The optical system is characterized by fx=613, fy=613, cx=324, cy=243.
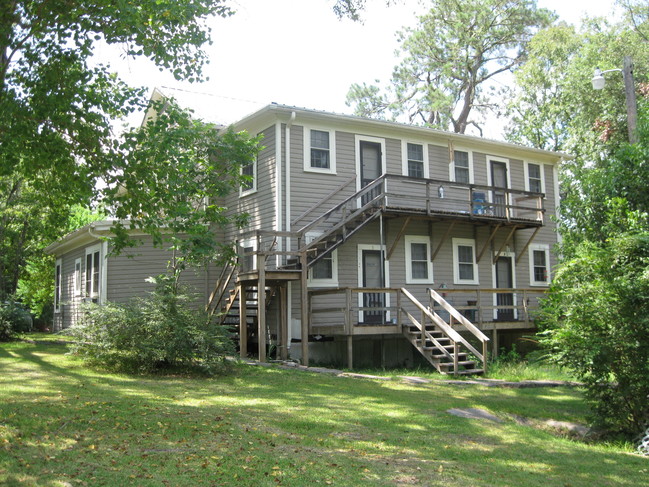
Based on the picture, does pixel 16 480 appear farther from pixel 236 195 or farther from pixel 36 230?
pixel 36 230

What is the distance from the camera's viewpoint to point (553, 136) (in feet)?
106

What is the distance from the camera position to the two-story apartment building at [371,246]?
15.5 meters

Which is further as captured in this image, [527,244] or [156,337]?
[527,244]

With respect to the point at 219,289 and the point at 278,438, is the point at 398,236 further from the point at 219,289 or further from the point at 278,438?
the point at 278,438

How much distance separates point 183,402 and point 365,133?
11144 mm

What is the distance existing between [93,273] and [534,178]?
16.3 metres

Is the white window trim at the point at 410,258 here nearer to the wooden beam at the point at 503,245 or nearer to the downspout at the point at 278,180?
the wooden beam at the point at 503,245

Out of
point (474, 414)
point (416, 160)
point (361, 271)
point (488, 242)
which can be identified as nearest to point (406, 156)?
point (416, 160)

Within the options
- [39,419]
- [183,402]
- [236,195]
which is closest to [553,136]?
[236,195]

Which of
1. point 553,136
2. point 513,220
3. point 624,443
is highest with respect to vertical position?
point 553,136

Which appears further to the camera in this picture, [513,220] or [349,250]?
[513,220]

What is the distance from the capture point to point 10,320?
2119 centimetres

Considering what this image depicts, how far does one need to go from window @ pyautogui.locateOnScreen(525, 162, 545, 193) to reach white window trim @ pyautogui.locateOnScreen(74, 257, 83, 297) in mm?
17194

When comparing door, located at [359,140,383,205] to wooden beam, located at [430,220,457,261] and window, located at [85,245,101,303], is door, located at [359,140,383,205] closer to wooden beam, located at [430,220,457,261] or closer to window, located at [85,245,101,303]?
wooden beam, located at [430,220,457,261]
